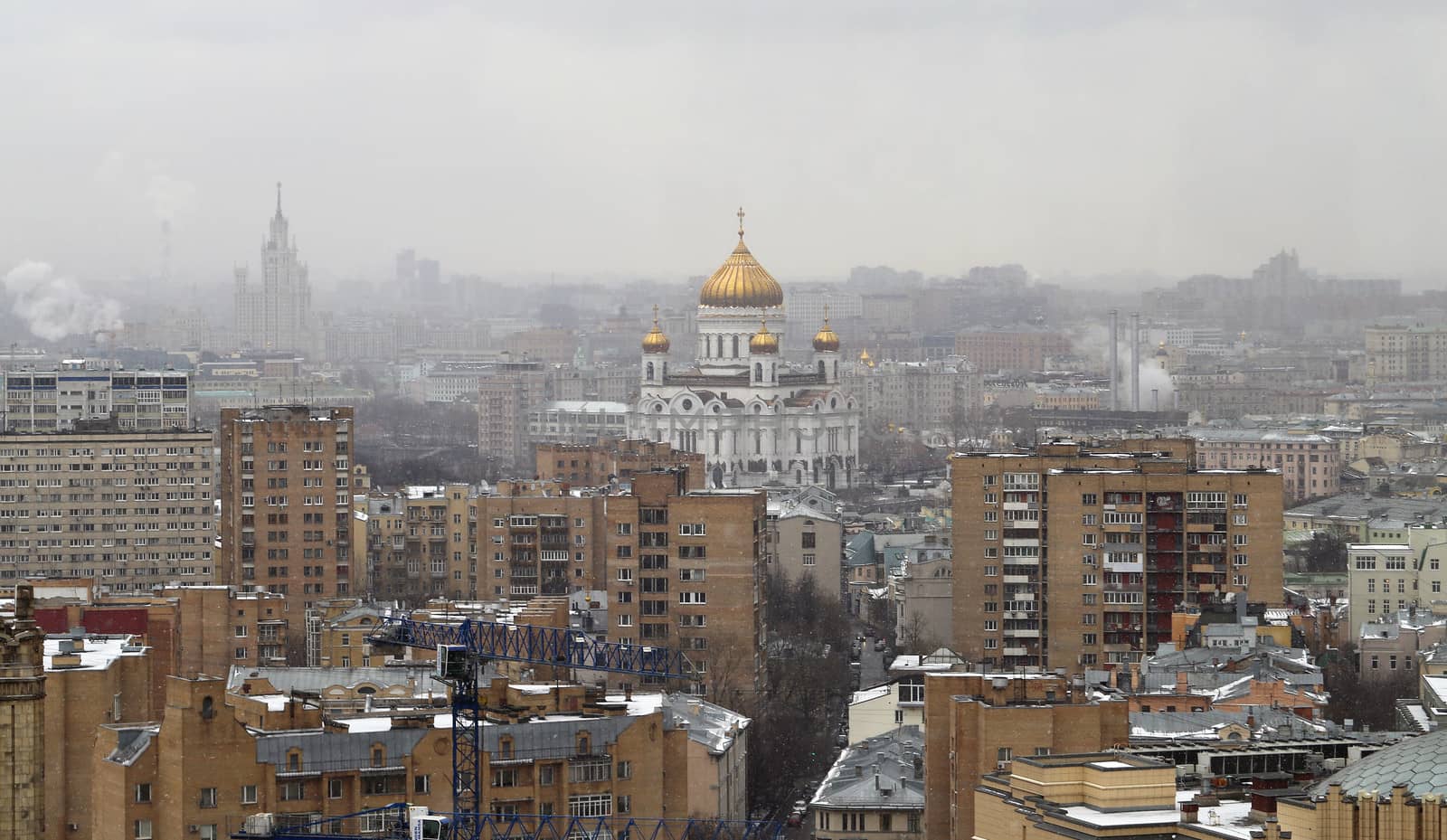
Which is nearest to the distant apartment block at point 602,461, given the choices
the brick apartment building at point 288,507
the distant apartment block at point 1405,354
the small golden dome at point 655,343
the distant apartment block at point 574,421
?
the brick apartment building at point 288,507

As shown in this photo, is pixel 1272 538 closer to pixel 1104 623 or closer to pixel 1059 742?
pixel 1104 623

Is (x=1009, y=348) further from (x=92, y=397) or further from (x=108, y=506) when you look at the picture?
(x=108, y=506)

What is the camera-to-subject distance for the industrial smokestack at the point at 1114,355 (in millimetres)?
99938

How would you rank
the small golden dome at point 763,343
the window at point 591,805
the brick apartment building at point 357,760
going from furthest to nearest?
the small golden dome at point 763,343 → the window at point 591,805 → the brick apartment building at point 357,760

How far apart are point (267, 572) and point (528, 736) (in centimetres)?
1874

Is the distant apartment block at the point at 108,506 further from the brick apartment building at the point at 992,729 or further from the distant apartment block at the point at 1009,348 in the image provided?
the distant apartment block at the point at 1009,348

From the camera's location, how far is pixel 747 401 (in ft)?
255

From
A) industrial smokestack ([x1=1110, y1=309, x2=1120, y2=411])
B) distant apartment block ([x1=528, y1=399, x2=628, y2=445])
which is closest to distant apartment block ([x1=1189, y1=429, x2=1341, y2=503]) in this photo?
distant apartment block ([x1=528, y1=399, x2=628, y2=445])

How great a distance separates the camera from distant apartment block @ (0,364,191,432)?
54938 millimetres

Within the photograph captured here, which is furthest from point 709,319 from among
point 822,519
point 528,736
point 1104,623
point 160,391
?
point 528,736

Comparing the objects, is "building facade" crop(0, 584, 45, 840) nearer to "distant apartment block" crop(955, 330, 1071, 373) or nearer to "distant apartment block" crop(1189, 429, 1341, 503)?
"distant apartment block" crop(1189, 429, 1341, 503)

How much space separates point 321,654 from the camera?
34.8 meters

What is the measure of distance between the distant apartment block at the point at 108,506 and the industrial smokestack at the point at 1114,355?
187 feet

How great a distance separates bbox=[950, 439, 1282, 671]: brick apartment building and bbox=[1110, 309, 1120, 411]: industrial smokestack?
2507 inches
